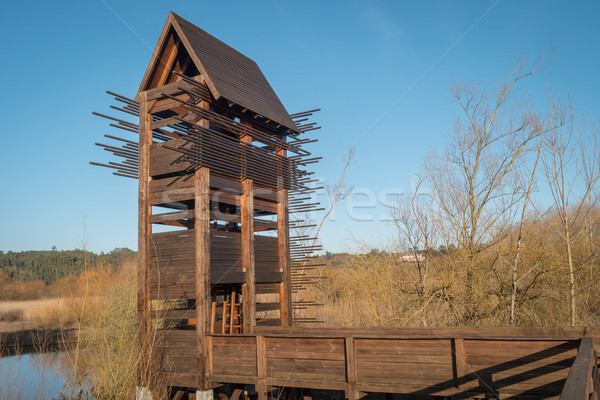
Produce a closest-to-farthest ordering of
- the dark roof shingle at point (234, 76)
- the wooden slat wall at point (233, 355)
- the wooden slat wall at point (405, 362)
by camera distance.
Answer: the wooden slat wall at point (405, 362)
the wooden slat wall at point (233, 355)
the dark roof shingle at point (234, 76)

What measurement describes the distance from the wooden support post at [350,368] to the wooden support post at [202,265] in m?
2.89

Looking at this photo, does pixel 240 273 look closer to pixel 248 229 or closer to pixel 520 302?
pixel 248 229

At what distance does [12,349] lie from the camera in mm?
22484

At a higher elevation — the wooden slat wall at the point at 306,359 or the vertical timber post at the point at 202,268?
the vertical timber post at the point at 202,268

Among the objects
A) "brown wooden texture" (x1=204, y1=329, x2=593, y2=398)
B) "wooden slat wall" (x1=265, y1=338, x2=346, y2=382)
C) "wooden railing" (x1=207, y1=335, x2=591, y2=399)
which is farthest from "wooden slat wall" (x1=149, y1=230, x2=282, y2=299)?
"wooden slat wall" (x1=265, y1=338, x2=346, y2=382)

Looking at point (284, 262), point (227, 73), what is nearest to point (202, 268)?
point (284, 262)

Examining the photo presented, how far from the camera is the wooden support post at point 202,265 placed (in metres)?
8.59

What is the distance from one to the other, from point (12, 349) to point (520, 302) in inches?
903

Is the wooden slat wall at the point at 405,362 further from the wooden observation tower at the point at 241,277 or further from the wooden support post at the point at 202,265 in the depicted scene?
the wooden support post at the point at 202,265

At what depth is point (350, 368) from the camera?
7.16 metres

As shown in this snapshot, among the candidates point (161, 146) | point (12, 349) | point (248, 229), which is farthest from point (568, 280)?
point (12, 349)

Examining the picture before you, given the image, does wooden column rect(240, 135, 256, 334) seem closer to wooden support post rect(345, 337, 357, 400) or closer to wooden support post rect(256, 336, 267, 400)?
wooden support post rect(256, 336, 267, 400)

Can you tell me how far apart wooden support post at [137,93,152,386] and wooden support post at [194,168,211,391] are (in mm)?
1455

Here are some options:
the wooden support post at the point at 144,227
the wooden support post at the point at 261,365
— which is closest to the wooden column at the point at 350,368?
the wooden support post at the point at 261,365
